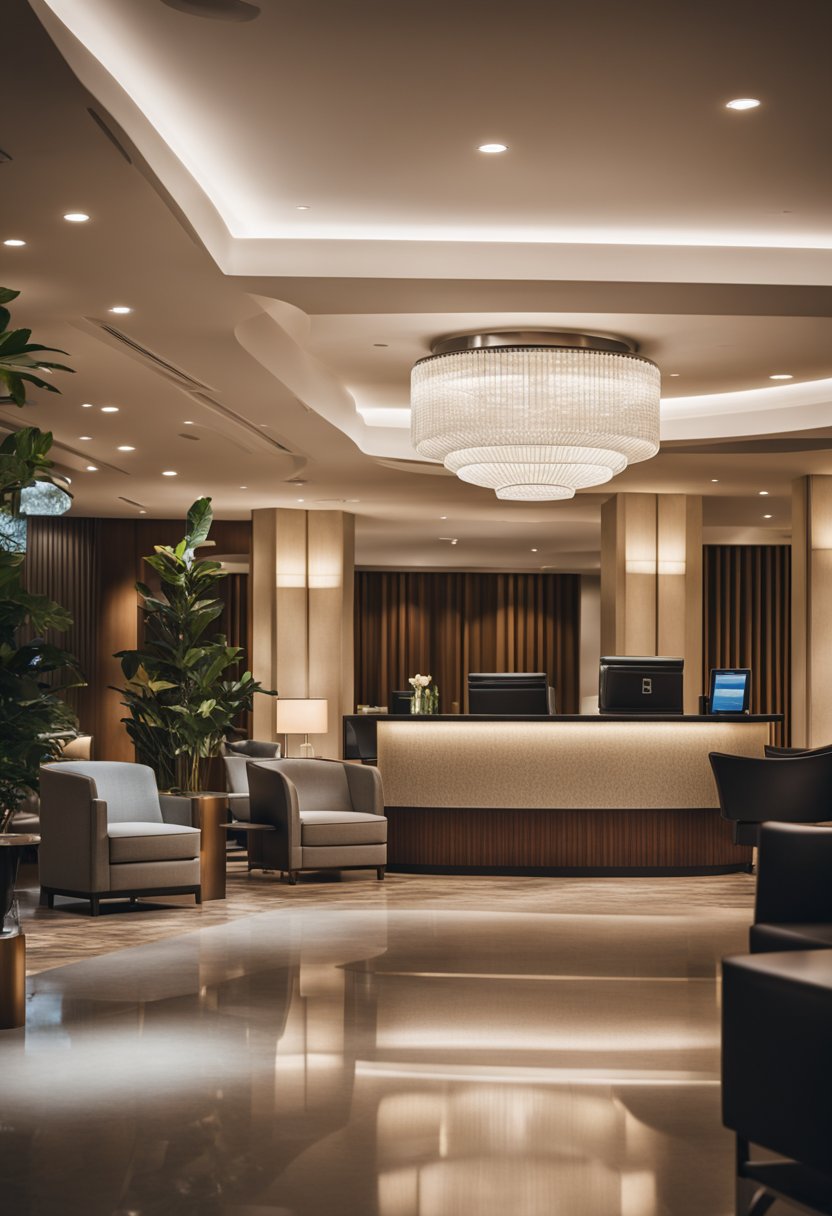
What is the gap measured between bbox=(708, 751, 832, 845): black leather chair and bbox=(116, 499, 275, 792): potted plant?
9.61ft

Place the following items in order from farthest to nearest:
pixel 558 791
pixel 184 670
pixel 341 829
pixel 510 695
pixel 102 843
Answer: pixel 510 695 < pixel 558 791 < pixel 341 829 < pixel 184 670 < pixel 102 843

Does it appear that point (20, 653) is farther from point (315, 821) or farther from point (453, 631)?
point (453, 631)

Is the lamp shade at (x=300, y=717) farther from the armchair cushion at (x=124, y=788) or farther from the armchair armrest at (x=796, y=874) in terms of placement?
the armchair armrest at (x=796, y=874)

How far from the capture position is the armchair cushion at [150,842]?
8.20 metres

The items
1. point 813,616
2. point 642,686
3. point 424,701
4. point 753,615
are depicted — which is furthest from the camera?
point 753,615

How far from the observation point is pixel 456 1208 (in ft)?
10.7

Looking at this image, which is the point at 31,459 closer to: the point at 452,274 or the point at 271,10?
the point at 271,10

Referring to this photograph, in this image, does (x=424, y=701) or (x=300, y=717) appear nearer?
(x=424, y=701)

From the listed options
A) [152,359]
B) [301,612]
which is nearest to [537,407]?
[152,359]

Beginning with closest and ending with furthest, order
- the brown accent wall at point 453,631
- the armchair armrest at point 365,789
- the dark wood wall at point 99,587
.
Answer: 1. the armchair armrest at point 365,789
2. the dark wood wall at point 99,587
3. the brown accent wall at point 453,631

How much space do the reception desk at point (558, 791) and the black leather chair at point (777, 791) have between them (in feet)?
5.95

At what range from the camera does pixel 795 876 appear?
430cm

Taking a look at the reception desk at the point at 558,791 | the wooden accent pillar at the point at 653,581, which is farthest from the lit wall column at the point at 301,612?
the reception desk at the point at 558,791

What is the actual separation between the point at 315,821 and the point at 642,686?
2.67 metres
